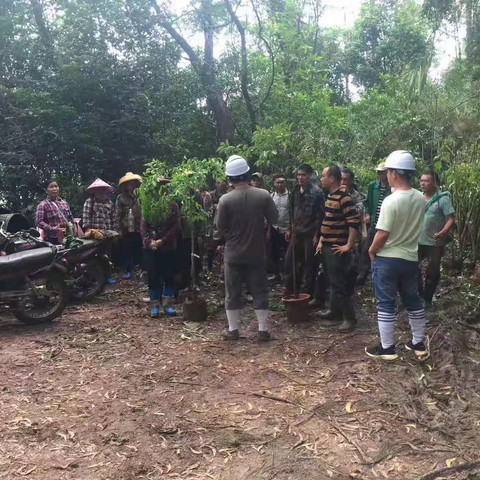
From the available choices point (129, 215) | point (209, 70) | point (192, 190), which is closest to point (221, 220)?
point (192, 190)

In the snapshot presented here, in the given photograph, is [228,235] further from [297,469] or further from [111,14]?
[111,14]

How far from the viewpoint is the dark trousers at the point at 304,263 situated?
5.76 m

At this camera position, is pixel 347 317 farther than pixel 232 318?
Yes

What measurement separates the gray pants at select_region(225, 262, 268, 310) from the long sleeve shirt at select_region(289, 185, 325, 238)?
116 centimetres

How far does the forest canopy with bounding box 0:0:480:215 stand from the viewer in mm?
9641

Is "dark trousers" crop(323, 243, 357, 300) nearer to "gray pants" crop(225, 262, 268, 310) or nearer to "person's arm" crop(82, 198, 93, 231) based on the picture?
"gray pants" crop(225, 262, 268, 310)

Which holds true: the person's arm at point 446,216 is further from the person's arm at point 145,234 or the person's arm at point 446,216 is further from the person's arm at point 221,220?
the person's arm at point 145,234

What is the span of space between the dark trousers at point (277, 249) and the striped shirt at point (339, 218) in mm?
2091

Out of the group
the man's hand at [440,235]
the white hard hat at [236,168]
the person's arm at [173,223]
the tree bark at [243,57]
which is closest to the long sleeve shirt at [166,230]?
the person's arm at [173,223]

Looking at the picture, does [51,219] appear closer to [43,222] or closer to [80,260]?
[43,222]

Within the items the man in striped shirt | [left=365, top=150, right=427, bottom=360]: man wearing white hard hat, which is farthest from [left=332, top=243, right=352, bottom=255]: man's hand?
[left=365, top=150, right=427, bottom=360]: man wearing white hard hat

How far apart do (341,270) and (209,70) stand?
8.88 m

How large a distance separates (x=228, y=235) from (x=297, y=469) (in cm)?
254

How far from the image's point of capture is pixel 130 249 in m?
7.54
